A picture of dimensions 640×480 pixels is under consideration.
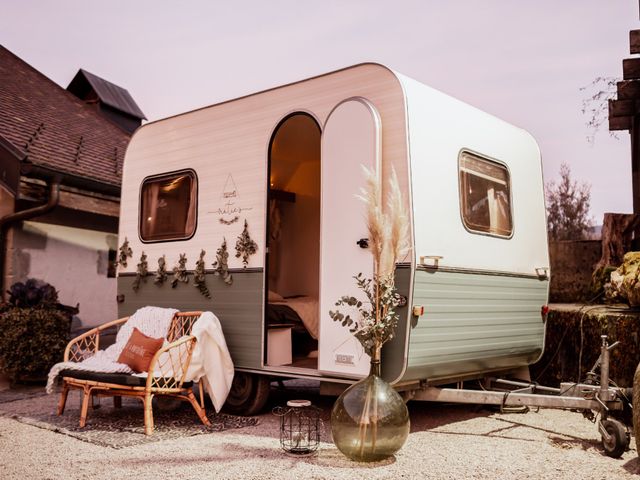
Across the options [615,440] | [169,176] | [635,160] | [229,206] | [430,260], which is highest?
[635,160]

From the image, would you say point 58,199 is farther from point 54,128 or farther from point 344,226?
point 344,226

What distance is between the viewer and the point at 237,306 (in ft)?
19.5

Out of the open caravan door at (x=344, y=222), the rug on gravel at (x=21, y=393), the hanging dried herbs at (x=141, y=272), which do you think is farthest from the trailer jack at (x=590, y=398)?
the rug on gravel at (x=21, y=393)

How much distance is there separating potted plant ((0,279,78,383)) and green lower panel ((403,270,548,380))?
15.9 ft

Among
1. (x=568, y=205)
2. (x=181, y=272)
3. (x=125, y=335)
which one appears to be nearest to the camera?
(x=125, y=335)

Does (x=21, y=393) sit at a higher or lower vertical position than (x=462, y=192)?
lower

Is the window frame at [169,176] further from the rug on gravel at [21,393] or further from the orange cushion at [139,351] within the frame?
the rug on gravel at [21,393]

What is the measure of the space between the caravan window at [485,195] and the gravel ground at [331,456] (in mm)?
1621

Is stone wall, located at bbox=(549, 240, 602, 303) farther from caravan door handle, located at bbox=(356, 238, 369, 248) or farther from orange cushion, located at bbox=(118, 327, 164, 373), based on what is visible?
orange cushion, located at bbox=(118, 327, 164, 373)

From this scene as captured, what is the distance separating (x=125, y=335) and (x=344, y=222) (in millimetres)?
2473

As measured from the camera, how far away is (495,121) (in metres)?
5.91

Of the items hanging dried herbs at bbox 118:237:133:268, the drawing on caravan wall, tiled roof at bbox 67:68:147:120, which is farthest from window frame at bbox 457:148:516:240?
tiled roof at bbox 67:68:147:120

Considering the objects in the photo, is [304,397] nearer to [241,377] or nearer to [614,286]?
[241,377]

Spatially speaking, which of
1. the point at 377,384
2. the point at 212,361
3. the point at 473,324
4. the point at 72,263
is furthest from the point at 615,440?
the point at 72,263
